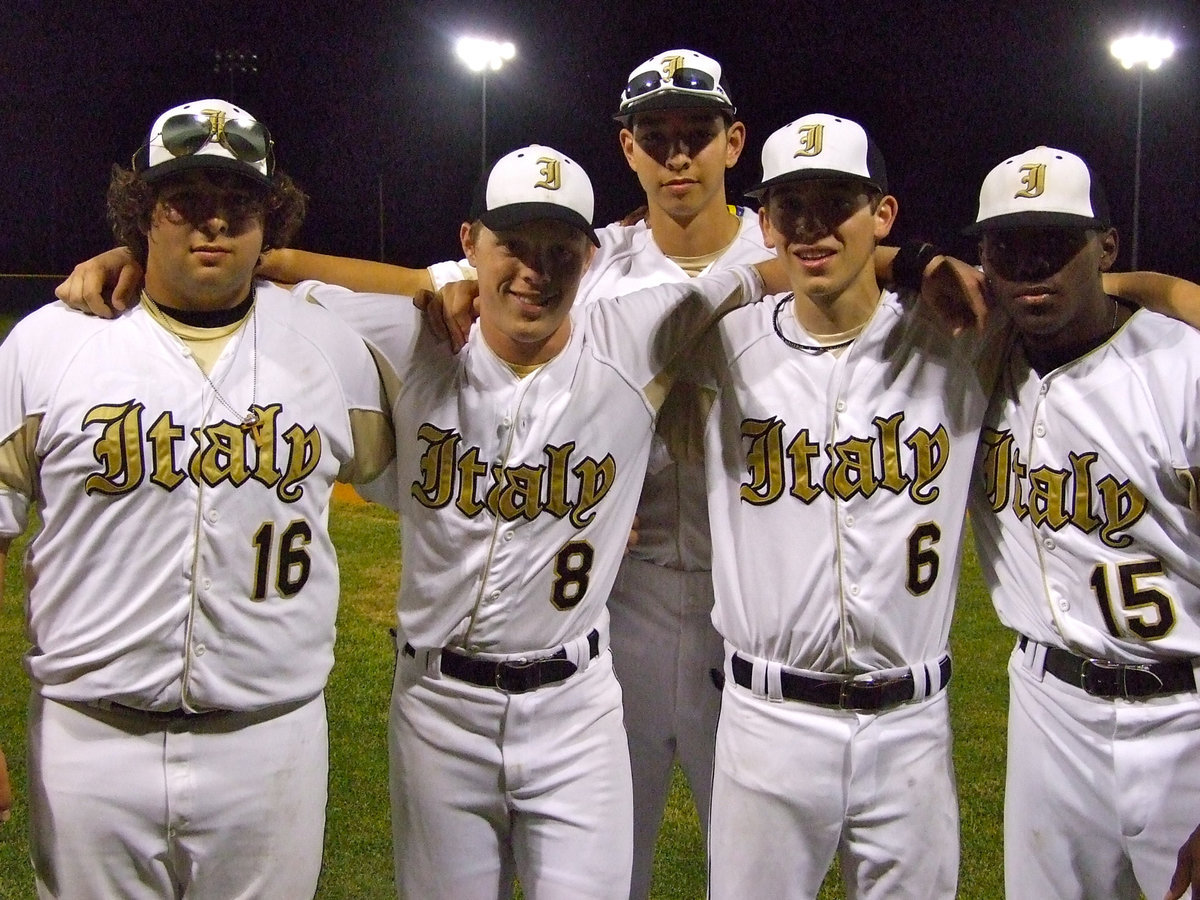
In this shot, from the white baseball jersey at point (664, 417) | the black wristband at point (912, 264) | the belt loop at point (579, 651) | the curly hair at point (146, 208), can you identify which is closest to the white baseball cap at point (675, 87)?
the white baseball jersey at point (664, 417)

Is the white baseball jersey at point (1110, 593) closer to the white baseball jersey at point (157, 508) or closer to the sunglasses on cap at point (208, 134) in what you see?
the white baseball jersey at point (157, 508)

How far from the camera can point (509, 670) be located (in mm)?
2365

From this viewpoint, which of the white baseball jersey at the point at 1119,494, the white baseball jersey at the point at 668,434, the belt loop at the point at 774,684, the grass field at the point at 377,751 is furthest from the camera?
the grass field at the point at 377,751

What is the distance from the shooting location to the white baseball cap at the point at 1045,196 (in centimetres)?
235

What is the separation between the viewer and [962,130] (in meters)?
20.1

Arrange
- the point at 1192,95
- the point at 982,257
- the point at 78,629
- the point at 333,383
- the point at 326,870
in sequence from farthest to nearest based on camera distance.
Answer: the point at 1192,95 → the point at 326,870 → the point at 982,257 → the point at 333,383 → the point at 78,629

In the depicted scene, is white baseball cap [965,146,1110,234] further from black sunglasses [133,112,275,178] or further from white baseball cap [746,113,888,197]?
black sunglasses [133,112,275,178]

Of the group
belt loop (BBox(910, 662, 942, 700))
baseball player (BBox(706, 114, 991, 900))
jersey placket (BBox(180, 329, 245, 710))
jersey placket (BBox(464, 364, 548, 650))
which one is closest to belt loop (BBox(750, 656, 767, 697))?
baseball player (BBox(706, 114, 991, 900))

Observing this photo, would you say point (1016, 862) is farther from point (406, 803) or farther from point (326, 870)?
point (326, 870)

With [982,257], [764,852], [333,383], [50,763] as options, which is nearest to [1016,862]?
[764,852]

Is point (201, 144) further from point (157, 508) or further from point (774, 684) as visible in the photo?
point (774, 684)

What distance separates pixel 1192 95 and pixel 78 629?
22.1 m

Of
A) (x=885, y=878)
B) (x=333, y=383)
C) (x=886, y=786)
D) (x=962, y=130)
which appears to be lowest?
(x=885, y=878)

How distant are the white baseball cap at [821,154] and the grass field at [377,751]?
7.91 ft
